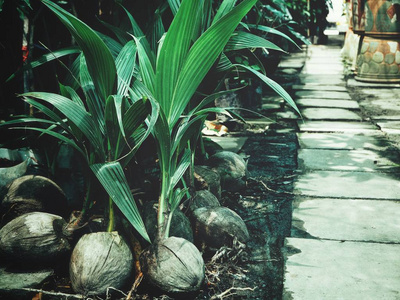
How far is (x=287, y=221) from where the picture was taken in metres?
2.38

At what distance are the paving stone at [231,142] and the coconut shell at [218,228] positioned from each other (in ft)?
5.15

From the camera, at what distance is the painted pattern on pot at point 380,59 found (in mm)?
6016

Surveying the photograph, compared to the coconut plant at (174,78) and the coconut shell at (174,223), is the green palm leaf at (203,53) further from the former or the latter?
the coconut shell at (174,223)

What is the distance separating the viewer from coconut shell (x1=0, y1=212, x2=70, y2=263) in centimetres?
172

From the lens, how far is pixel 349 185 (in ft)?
9.46

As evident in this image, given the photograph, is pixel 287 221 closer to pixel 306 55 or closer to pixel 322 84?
pixel 322 84

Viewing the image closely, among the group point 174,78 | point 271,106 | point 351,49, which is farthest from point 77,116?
point 351,49

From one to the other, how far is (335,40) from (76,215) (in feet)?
33.0

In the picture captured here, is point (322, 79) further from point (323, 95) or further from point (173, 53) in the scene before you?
point (173, 53)

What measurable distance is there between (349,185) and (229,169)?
807 millimetres

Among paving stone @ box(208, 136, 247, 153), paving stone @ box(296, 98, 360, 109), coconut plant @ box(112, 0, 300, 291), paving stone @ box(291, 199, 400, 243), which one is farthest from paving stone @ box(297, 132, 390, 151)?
coconut plant @ box(112, 0, 300, 291)

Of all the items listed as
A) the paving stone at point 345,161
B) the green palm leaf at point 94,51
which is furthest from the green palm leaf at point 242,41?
the paving stone at point 345,161

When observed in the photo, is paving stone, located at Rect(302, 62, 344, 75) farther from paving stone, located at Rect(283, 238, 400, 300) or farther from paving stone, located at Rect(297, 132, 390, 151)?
paving stone, located at Rect(283, 238, 400, 300)

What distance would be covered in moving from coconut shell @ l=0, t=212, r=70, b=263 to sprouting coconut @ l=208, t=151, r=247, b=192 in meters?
1.11
